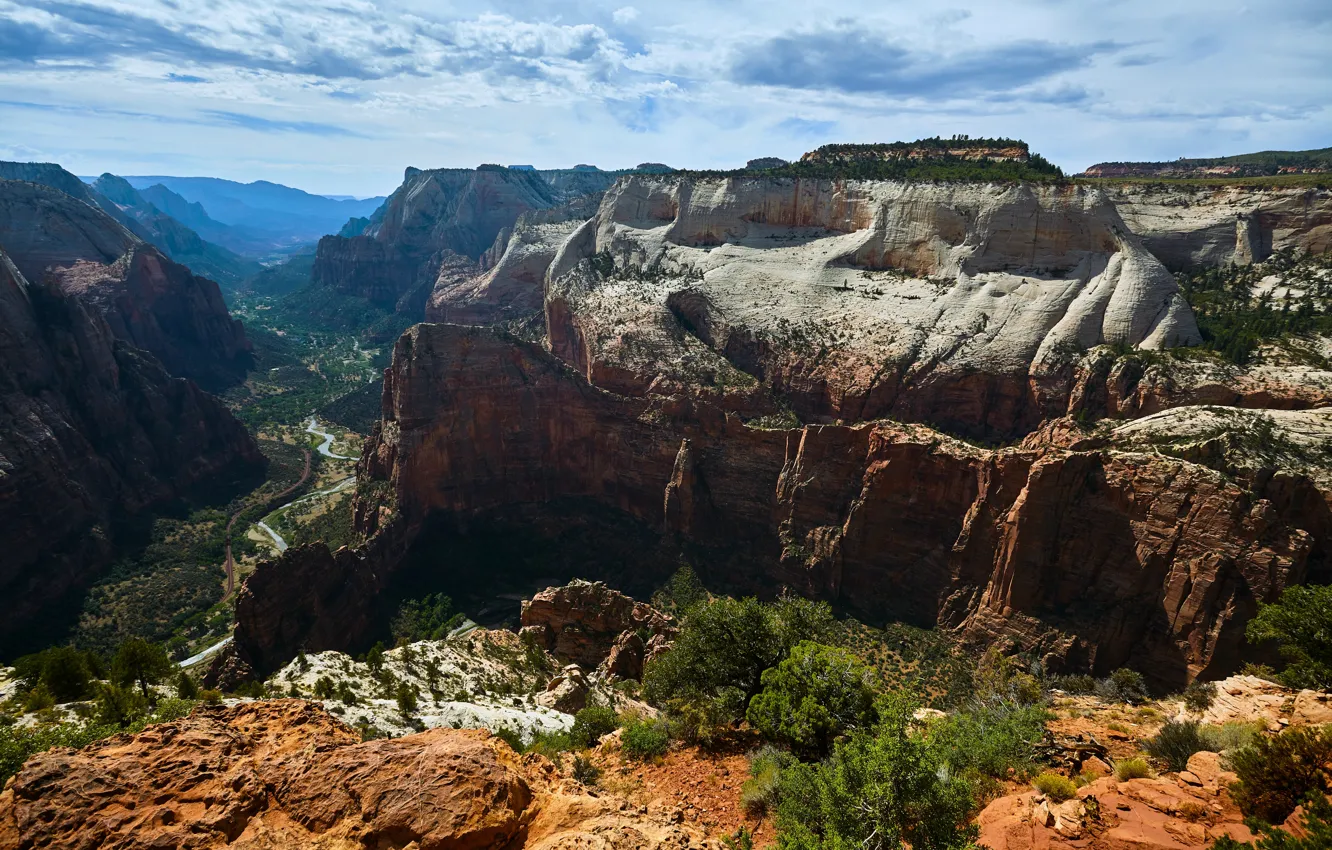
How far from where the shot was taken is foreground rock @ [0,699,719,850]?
9.91 m

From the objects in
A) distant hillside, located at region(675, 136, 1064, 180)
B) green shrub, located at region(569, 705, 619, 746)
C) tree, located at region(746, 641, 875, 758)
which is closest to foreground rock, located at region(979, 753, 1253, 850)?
tree, located at region(746, 641, 875, 758)

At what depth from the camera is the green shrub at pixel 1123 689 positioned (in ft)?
88.7

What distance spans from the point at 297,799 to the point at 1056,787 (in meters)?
16.2

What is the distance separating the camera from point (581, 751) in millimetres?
21562

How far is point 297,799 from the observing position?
35.5 ft

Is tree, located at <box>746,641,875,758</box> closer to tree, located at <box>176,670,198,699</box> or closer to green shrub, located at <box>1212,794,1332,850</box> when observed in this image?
green shrub, located at <box>1212,794,1332,850</box>

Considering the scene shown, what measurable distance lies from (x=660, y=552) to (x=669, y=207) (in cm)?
5955

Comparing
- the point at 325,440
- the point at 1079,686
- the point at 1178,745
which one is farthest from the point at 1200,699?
the point at 325,440

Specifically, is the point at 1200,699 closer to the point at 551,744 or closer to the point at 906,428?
the point at 551,744

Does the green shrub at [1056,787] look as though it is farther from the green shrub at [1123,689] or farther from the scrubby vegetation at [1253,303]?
the scrubby vegetation at [1253,303]

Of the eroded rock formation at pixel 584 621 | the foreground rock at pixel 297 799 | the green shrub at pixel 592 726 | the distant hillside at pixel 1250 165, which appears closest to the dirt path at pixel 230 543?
the eroded rock formation at pixel 584 621

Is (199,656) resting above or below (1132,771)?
below

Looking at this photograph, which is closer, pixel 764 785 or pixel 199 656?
pixel 764 785

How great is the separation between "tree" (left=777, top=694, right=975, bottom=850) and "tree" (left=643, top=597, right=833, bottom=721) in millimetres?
8512
